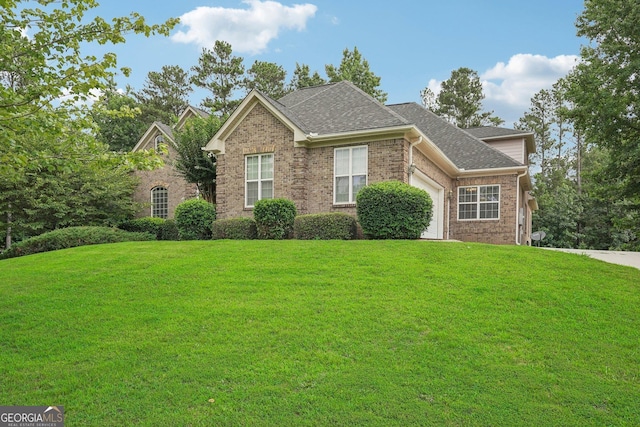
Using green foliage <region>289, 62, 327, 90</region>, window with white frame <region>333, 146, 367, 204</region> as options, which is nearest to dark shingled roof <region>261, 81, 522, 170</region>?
window with white frame <region>333, 146, 367, 204</region>

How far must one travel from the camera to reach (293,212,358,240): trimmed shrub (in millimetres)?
12516

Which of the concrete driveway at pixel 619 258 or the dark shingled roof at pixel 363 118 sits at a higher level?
the dark shingled roof at pixel 363 118

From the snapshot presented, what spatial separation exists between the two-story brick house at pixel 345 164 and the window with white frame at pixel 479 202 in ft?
0.13

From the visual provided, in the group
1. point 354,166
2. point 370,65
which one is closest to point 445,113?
point 370,65

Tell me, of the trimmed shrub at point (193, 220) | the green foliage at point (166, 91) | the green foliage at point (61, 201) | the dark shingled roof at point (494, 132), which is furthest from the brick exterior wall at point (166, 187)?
the green foliage at point (166, 91)

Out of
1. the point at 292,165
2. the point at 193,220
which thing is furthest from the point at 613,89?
the point at 193,220

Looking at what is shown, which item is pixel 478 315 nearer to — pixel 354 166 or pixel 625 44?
pixel 354 166

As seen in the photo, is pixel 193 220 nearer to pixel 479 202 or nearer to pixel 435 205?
pixel 435 205

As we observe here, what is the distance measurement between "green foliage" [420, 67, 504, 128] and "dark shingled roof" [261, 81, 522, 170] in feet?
68.3

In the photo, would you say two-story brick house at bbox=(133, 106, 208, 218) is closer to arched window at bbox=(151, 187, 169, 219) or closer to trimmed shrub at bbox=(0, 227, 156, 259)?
arched window at bbox=(151, 187, 169, 219)

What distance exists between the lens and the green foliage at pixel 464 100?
41.1 metres

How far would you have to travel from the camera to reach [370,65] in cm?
3594

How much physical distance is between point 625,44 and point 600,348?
42.2 ft

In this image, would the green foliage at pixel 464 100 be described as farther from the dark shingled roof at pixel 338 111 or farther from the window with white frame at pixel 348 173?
the window with white frame at pixel 348 173
